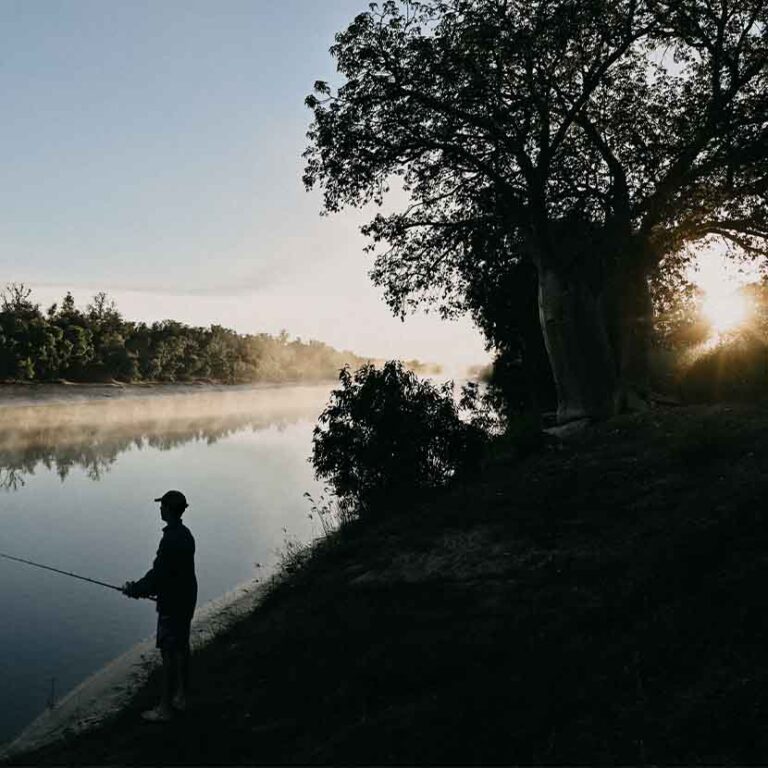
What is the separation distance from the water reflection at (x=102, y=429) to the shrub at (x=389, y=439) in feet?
56.4

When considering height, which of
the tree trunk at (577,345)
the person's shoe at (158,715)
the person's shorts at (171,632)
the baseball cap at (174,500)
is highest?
the tree trunk at (577,345)

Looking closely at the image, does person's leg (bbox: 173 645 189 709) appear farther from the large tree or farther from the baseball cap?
the large tree

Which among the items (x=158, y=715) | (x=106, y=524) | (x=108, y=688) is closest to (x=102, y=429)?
(x=106, y=524)

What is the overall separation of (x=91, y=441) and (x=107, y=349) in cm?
4978

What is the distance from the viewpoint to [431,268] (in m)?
23.6

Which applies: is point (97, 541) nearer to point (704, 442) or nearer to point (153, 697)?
point (153, 697)

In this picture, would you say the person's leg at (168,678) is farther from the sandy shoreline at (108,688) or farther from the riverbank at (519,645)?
the sandy shoreline at (108,688)

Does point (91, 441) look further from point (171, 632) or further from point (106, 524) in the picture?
point (171, 632)

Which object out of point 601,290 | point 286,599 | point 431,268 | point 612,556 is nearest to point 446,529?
point 286,599

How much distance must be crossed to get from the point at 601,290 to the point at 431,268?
5.50 metres

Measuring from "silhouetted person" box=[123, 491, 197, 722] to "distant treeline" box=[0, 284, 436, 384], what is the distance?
7692 cm

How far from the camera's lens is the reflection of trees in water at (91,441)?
33375 mm

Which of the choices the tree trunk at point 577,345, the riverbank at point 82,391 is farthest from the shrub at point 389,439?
the riverbank at point 82,391

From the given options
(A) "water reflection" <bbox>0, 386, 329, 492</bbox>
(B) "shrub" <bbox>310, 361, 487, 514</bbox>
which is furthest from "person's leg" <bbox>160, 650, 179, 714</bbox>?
(A) "water reflection" <bbox>0, 386, 329, 492</bbox>
